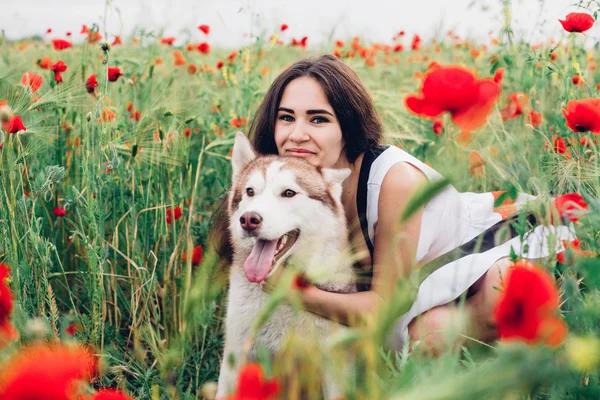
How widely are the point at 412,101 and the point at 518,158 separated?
1.46 ft

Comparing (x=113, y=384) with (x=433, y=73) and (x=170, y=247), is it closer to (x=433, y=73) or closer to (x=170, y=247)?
(x=170, y=247)

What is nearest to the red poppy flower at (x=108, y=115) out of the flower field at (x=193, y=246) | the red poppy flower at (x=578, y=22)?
the flower field at (x=193, y=246)

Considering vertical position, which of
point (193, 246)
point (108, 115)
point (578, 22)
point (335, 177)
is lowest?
point (193, 246)

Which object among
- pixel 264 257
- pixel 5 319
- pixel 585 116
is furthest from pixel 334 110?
pixel 5 319

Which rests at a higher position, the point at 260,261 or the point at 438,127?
the point at 438,127

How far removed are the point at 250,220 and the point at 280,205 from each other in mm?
240

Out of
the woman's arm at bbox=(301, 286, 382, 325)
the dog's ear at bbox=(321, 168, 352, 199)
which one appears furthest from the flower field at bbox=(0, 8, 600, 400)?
the dog's ear at bbox=(321, 168, 352, 199)

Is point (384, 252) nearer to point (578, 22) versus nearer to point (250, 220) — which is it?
point (250, 220)

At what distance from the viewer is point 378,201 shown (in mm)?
2414

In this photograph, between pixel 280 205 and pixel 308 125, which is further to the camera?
pixel 308 125

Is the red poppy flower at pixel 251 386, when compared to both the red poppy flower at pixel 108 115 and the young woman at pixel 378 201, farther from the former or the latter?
the red poppy flower at pixel 108 115

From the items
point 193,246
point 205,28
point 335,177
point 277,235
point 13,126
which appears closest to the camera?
point 13,126

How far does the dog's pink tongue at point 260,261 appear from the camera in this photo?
202cm

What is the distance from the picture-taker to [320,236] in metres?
2.27
